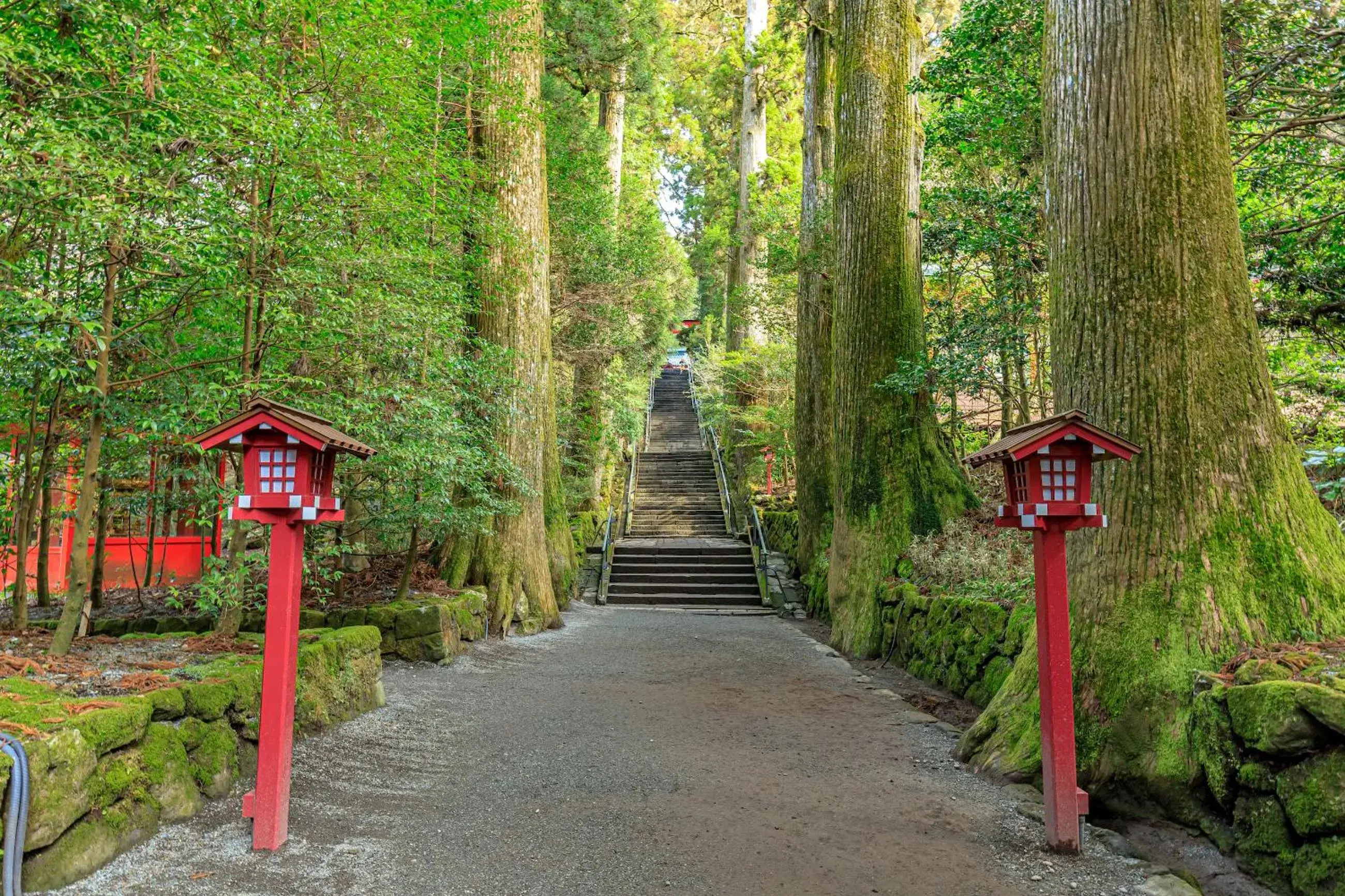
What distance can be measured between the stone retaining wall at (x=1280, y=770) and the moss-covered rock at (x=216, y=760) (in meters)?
4.28

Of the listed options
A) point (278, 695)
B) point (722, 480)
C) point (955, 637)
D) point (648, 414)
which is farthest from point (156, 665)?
point (648, 414)

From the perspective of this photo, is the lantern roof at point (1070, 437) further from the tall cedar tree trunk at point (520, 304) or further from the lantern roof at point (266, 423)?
the tall cedar tree trunk at point (520, 304)

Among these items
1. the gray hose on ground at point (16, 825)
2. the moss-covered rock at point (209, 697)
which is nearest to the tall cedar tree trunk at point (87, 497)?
the moss-covered rock at point (209, 697)

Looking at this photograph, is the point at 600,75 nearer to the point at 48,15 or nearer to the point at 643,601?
the point at 643,601

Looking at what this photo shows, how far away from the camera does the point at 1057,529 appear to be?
10.8ft

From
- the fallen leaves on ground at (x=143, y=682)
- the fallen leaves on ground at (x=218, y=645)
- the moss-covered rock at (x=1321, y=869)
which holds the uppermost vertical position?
the fallen leaves on ground at (x=143, y=682)

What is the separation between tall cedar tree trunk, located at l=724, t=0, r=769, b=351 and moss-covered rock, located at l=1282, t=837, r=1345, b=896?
15.5m

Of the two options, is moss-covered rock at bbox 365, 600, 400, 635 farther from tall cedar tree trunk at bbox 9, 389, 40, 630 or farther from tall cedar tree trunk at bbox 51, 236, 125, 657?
tall cedar tree trunk at bbox 51, 236, 125, 657

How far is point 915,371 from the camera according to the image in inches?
310

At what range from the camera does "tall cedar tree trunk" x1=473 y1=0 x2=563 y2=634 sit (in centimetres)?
845

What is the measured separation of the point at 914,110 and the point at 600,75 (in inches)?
285

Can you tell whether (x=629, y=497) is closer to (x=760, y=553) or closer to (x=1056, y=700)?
(x=760, y=553)

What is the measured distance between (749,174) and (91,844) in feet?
63.0

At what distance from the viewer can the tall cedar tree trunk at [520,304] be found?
8.45 metres
